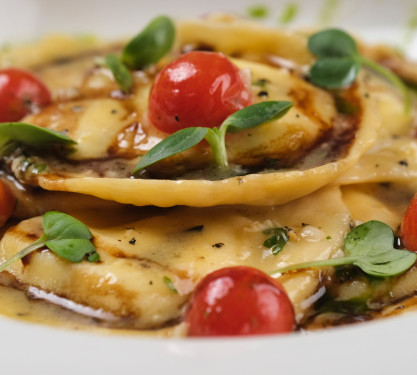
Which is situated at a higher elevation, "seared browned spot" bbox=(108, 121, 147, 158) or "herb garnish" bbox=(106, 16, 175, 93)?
"herb garnish" bbox=(106, 16, 175, 93)

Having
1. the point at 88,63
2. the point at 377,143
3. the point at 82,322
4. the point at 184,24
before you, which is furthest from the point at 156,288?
the point at 88,63

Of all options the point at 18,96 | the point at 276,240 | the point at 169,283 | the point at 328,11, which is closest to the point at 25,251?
the point at 169,283

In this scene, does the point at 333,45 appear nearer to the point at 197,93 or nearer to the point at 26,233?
the point at 197,93

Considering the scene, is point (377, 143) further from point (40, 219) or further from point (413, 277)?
point (40, 219)

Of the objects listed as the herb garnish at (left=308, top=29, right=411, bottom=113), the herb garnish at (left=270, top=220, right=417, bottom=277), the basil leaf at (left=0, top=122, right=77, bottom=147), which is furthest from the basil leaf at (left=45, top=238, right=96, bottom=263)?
the herb garnish at (left=308, top=29, right=411, bottom=113)

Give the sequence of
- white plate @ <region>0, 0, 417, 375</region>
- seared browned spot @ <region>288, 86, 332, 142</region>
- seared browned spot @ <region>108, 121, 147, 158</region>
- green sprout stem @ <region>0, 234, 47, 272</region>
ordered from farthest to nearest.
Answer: seared browned spot @ <region>288, 86, 332, 142</region> < seared browned spot @ <region>108, 121, 147, 158</region> < green sprout stem @ <region>0, 234, 47, 272</region> < white plate @ <region>0, 0, 417, 375</region>

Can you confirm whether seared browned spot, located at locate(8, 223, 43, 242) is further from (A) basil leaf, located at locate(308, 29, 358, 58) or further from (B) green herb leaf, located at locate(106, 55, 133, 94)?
(A) basil leaf, located at locate(308, 29, 358, 58)
